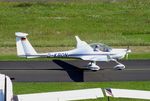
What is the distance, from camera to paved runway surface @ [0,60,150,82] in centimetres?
2119

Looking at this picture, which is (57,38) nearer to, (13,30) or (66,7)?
(13,30)

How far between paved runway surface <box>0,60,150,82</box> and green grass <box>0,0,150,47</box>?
17.9 feet

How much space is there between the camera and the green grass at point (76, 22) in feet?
110

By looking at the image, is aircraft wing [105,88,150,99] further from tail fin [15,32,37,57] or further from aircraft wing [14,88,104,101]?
tail fin [15,32,37,57]

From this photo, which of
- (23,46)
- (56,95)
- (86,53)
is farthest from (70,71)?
(56,95)

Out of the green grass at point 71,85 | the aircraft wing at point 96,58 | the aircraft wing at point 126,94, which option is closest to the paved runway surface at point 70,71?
the aircraft wing at point 96,58

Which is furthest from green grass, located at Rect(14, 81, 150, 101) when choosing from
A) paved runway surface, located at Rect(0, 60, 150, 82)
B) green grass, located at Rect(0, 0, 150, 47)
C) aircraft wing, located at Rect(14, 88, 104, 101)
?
aircraft wing, located at Rect(14, 88, 104, 101)

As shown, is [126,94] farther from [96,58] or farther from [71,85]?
[96,58]

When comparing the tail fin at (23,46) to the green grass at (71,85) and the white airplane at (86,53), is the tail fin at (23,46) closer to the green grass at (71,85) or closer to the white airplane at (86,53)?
the white airplane at (86,53)

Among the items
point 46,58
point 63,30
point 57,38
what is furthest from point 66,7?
point 46,58

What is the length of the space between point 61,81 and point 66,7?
26449 millimetres

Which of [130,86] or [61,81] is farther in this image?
[61,81]

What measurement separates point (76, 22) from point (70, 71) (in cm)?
1729

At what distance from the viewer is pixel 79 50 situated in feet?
78.2
